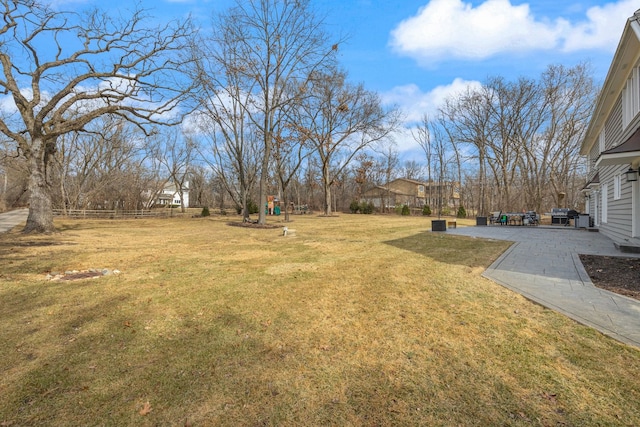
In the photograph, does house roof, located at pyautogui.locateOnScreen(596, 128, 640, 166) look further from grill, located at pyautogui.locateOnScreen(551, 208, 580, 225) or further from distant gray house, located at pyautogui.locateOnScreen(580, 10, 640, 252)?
grill, located at pyautogui.locateOnScreen(551, 208, 580, 225)

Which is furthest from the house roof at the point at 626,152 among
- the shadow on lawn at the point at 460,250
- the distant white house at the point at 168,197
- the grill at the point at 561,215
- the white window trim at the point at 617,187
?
the distant white house at the point at 168,197

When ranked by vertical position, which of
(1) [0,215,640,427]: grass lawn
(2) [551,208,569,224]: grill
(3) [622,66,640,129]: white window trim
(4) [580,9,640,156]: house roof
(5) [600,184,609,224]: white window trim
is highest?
(4) [580,9,640,156]: house roof

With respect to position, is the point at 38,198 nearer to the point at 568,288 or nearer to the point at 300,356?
the point at 300,356

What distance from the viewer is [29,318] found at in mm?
3541

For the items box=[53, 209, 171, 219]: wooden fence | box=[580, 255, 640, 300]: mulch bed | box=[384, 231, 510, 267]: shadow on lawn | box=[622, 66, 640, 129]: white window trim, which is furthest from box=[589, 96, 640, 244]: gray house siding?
box=[53, 209, 171, 219]: wooden fence

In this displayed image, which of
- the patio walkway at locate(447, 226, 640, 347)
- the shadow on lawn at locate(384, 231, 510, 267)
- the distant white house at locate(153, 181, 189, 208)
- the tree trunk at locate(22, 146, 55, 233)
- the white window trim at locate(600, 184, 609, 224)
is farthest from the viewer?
the distant white house at locate(153, 181, 189, 208)

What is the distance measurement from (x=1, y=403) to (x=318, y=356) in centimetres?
234

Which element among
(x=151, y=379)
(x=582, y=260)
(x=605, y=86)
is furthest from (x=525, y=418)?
(x=605, y=86)

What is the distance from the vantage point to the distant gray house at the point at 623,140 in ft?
20.9

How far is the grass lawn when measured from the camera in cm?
203

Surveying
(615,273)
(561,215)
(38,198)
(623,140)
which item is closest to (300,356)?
(615,273)

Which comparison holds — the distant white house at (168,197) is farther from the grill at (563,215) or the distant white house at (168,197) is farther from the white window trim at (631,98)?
the white window trim at (631,98)

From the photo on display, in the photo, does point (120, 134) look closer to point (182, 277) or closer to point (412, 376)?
point (182, 277)

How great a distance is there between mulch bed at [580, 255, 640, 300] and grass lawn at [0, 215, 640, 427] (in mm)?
1734
